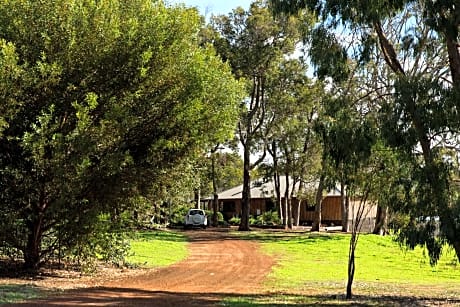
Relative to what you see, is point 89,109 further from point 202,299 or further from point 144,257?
point 144,257

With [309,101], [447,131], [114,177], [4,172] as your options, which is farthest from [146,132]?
[309,101]

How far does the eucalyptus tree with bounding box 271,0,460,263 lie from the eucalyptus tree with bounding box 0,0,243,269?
12.9 feet

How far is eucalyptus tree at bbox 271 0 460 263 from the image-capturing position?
11562mm

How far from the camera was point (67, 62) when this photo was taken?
15547mm

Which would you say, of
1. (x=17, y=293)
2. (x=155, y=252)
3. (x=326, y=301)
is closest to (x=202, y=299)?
(x=326, y=301)

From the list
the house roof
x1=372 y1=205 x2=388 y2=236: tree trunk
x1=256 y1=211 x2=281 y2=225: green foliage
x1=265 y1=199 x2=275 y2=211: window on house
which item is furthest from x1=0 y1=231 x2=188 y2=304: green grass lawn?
x1=265 y1=199 x2=275 y2=211: window on house

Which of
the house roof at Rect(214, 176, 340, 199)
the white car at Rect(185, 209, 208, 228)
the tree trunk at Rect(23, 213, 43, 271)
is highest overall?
the house roof at Rect(214, 176, 340, 199)

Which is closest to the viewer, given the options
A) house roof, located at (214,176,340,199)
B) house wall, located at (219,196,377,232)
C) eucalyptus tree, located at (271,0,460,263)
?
Result: eucalyptus tree, located at (271,0,460,263)

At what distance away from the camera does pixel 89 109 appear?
1529 centimetres

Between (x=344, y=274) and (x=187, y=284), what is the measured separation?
8.24 metres

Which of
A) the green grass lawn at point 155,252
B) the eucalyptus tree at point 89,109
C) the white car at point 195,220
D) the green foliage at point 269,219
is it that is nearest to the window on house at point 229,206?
the green foliage at point 269,219

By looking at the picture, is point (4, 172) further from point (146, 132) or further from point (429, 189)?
point (429, 189)

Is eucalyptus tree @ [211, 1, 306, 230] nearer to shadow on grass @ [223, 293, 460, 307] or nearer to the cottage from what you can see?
the cottage

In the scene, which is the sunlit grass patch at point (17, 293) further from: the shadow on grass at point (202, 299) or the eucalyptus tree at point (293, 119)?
the eucalyptus tree at point (293, 119)
